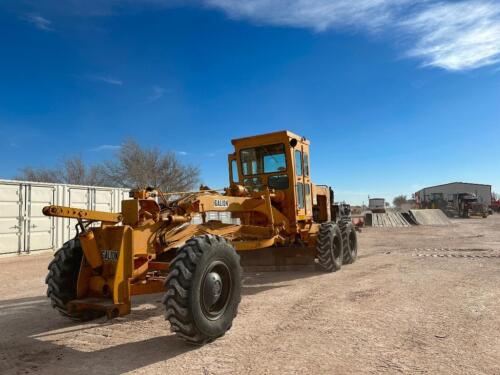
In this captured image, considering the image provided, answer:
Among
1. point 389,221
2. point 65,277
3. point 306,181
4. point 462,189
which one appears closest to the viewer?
point 65,277

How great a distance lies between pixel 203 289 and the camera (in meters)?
4.84

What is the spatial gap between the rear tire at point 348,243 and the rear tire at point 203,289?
20.9 feet

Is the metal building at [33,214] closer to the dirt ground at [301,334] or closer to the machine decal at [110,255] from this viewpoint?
the dirt ground at [301,334]

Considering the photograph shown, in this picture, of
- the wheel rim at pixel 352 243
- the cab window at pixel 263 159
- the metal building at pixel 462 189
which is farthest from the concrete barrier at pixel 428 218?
the metal building at pixel 462 189

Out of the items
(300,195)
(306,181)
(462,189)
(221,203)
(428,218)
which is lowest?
(428,218)

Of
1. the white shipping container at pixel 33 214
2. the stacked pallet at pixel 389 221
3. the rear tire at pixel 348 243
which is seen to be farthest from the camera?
the stacked pallet at pixel 389 221

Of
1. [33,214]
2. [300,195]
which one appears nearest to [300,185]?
[300,195]

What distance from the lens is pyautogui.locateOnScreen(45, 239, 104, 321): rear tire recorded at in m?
5.43

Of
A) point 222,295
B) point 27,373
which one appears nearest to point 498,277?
Result: point 222,295

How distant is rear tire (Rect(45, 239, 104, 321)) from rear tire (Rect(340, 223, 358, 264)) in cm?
725

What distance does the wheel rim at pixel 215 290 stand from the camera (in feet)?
16.0

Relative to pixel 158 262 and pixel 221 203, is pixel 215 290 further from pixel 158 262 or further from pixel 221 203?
pixel 221 203

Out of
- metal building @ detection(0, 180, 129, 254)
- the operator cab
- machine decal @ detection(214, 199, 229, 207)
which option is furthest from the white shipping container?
machine decal @ detection(214, 199, 229, 207)

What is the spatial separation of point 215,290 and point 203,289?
8.5 inches
